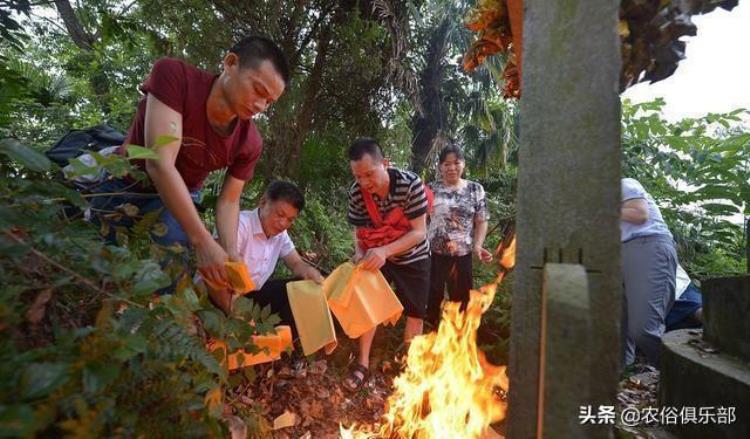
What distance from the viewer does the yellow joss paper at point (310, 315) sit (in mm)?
2789

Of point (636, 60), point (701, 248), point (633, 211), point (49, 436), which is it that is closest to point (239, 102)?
point (49, 436)

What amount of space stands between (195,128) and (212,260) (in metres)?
0.72

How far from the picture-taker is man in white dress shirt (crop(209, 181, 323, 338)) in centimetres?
330

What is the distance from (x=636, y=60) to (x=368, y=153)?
199cm

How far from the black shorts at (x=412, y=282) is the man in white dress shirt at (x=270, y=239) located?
76cm

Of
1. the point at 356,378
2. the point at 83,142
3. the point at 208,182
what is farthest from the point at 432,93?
the point at 83,142

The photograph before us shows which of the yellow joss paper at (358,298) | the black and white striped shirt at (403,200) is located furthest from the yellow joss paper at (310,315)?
the black and white striped shirt at (403,200)

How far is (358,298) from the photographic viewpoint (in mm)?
3119

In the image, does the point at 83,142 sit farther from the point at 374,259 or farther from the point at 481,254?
the point at 481,254

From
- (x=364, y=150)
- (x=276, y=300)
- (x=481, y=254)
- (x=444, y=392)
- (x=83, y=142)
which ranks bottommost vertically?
(x=444, y=392)

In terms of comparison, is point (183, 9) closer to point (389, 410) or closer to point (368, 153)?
point (368, 153)

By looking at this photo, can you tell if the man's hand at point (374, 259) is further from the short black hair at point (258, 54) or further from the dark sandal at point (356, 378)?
the short black hair at point (258, 54)

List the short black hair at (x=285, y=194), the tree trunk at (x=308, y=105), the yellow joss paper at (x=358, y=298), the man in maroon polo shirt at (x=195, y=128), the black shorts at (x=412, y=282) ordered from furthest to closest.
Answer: the tree trunk at (x=308, y=105), the black shorts at (x=412, y=282), the short black hair at (x=285, y=194), the yellow joss paper at (x=358, y=298), the man in maroon polo shirt at (x=195, y=128)

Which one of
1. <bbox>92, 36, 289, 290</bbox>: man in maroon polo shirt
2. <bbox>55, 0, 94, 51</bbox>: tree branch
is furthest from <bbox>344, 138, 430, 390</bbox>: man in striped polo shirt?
<bbox>55, 0, 94, 51</bbox>: tree branch
